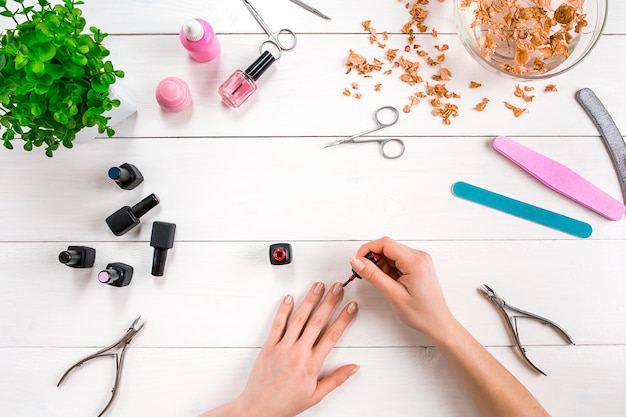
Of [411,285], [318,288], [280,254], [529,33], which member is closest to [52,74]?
[280,254]

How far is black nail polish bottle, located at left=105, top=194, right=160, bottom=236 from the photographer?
0.88m

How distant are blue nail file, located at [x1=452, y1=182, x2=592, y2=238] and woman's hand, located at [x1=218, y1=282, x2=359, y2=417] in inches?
12.4

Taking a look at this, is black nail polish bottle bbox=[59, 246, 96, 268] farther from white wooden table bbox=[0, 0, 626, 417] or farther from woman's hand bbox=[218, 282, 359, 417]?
woman's hand bbox=[218, 282, 359, 417]

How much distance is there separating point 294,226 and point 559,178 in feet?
1.76

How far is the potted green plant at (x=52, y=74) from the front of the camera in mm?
668

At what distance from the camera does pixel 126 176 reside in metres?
0.87

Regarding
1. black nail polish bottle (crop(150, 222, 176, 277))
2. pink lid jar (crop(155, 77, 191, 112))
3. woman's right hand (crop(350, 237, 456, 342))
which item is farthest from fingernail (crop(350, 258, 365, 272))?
pink lid jar (crop(155, 77, 191, 112))

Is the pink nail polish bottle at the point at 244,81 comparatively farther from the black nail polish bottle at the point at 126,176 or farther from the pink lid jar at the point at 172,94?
the black nail polish bottle at the point at 126,176

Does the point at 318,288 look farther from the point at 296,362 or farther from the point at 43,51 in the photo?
the point at 43,51

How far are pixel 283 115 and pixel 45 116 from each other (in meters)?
0.42

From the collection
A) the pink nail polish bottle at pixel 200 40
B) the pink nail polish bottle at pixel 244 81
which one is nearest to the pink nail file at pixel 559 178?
the pink nail polish bottle at pixel 244 81

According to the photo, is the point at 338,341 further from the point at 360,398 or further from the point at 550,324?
the point at 550,324

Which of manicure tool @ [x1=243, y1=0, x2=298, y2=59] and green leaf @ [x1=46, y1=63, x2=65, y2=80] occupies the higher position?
manicure tool @ [x1=243, y1=0, x2=298, y2=59]

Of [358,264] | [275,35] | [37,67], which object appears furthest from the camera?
[275,35]
